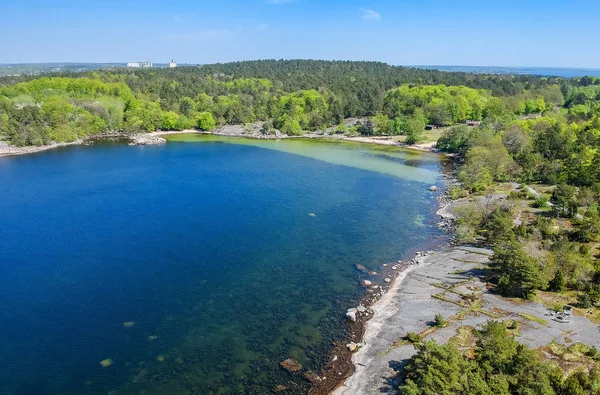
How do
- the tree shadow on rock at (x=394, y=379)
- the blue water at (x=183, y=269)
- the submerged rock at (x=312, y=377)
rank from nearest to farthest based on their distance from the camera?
the tree shadow on rock at (x=394, y=379) → the submerged rock at (x=312, y=377) → the blue water at (x=183, y=269)

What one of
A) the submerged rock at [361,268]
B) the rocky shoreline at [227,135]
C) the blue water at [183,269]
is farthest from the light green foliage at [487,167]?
the submerged rock at [361,268]

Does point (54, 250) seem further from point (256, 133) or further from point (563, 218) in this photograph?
point (256, 133)

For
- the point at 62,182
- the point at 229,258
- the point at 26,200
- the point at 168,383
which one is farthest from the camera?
the point at 62,182

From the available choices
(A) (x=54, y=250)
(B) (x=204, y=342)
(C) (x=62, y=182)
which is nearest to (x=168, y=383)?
(B) (x=204, y=342)

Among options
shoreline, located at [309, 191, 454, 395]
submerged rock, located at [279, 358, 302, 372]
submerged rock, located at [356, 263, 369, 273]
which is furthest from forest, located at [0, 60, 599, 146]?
submerged rock, located at [279, 358, 302, 372]

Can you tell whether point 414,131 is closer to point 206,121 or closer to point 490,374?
point 206,121

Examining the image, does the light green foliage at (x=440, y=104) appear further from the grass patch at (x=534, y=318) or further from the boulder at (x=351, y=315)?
the boulder at (x=351, y=315)

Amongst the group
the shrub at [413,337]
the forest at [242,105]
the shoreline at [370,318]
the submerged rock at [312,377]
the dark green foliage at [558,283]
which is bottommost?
the submerged rock at [312,377]
